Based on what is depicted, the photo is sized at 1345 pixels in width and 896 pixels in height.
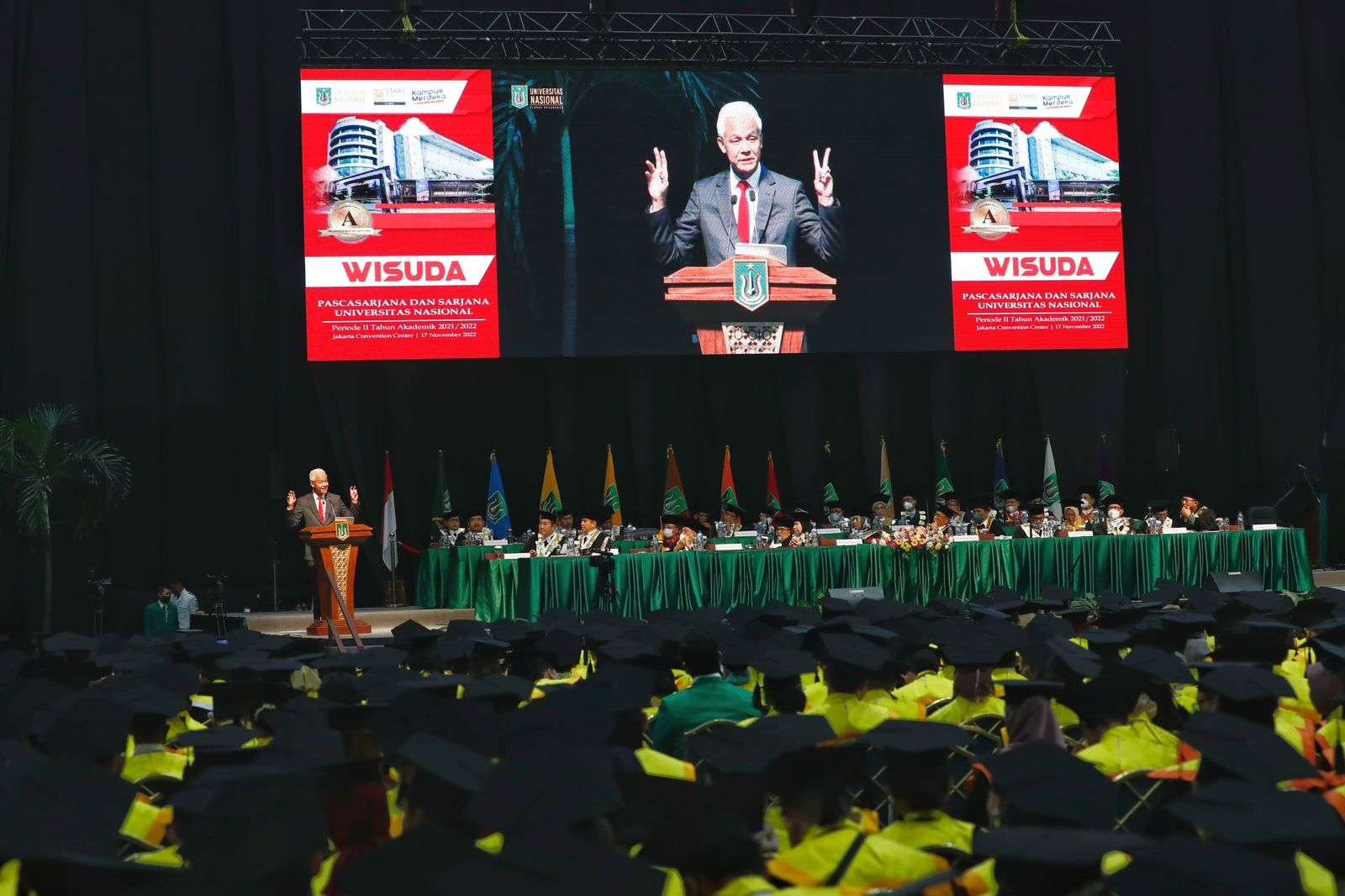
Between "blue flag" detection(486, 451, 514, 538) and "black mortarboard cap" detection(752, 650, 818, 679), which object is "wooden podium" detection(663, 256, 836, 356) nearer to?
"blue flag" detection(486, 451, 514, 538)

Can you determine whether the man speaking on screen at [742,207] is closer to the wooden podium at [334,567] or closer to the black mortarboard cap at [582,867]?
the wooden podium at [334,567]

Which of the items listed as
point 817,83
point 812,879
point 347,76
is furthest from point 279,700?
point 817,83

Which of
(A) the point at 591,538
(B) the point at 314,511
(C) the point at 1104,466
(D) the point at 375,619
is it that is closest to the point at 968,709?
(B) the point at 314,511

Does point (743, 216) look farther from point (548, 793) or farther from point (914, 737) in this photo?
point (548, 793)

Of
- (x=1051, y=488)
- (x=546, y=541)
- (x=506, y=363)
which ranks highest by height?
(x=506, y=363)

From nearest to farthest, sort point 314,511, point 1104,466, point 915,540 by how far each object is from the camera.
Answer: point 314,511
point 915,540
point 1104,466

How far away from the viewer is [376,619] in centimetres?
1426

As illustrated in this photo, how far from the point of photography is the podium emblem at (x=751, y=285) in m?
15.4

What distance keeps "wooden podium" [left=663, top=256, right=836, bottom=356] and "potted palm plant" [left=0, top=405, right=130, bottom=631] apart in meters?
5.92

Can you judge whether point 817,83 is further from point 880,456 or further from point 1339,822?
point 1339,822

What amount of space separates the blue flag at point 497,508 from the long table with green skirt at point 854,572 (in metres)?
1.37

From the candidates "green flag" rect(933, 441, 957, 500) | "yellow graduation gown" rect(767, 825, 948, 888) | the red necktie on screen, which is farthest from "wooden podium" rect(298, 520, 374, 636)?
"yellow graduation gown" rect(767, 825, 948, 888)

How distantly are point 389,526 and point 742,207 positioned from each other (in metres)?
4.88

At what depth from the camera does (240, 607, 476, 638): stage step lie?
14.1m
